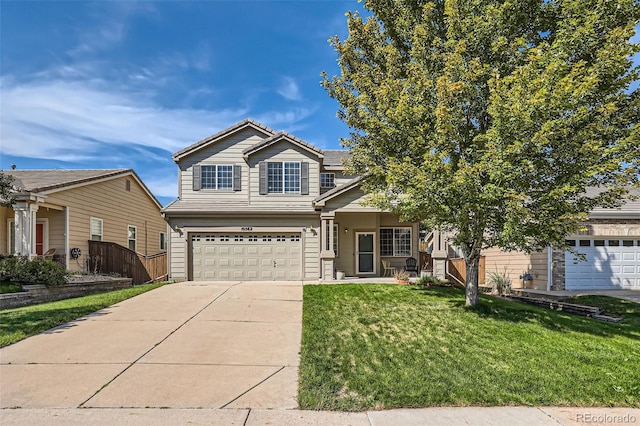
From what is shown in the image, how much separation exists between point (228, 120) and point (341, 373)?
1449 centimetres

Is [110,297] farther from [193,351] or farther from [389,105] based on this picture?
[389,105]

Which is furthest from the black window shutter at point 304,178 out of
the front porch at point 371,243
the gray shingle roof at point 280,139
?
the front porch at point 371,243

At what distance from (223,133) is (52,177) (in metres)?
7.71

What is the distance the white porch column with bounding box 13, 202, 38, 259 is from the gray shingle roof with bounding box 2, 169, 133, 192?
0.66 m

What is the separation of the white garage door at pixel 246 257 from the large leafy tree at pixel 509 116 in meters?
7.37

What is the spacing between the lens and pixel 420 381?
5191mm

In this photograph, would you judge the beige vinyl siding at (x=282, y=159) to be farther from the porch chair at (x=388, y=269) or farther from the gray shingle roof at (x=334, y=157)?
the porch chair at (x=388, y=269)

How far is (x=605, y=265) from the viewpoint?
48.5 feet

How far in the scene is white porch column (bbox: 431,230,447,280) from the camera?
15.1 m

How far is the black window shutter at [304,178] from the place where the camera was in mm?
16516

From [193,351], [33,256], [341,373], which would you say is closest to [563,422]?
[341,373]

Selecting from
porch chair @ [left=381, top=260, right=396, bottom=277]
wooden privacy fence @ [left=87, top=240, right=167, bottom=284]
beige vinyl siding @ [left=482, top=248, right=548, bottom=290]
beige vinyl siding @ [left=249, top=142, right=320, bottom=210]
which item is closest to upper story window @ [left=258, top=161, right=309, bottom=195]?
beige vinyl siding @ [left=249, top=142, right=320, bottom=210]

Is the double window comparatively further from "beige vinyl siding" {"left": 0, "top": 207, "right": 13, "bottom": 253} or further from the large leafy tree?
"beige vinyl siding" {"left": 0, "top": 207, "right": 13, "bottom": 253}

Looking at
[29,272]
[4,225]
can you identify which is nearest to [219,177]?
[29,272]
